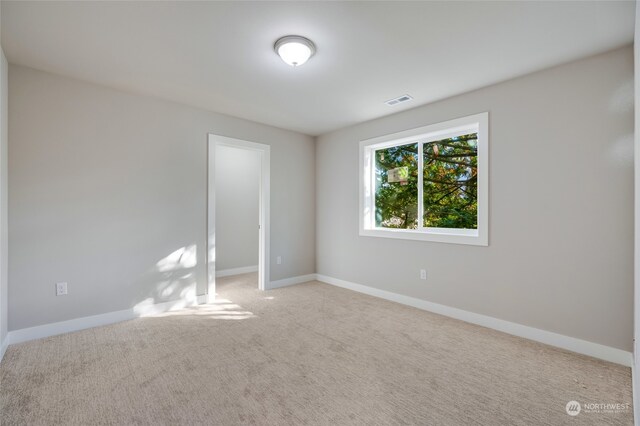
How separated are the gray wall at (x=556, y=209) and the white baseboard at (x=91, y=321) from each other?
3.15 metres

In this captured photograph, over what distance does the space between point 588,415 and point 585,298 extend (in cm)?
114

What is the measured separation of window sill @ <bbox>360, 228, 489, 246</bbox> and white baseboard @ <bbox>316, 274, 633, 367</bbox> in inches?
30.7

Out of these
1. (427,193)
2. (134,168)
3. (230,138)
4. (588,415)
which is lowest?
(588,415)

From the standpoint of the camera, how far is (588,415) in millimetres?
1820

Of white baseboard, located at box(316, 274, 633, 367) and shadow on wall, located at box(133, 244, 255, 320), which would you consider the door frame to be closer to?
shadow on wall, located at box(133, 244, 255, 320)

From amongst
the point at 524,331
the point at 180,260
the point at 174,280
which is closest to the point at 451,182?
the point at 524,331

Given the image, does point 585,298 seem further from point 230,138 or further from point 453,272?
point 230,138

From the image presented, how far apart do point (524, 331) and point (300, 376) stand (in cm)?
225

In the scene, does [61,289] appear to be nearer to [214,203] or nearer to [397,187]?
[214,203]

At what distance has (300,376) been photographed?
222 centimetres

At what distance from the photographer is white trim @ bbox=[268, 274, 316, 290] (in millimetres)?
4766

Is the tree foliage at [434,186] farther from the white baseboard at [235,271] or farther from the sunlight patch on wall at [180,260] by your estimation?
the white baseboard at [235,271]

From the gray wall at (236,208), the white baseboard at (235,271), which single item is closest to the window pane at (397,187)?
the gray wall at (236,208)

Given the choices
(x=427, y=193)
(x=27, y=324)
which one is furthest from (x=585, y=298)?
(x=27, y=324)
